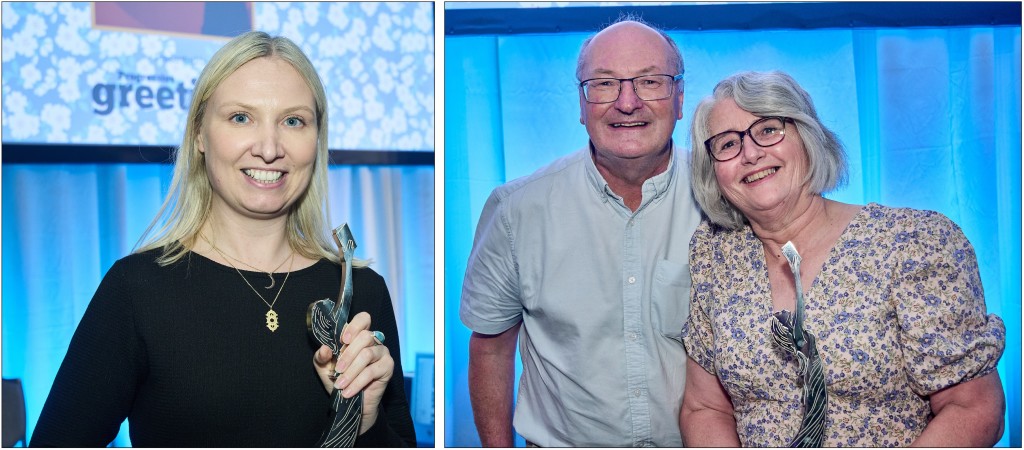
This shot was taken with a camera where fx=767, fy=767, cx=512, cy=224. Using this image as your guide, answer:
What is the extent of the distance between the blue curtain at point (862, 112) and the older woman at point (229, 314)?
100cm

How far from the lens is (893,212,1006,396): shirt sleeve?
1.57 metres

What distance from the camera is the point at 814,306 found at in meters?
1.66

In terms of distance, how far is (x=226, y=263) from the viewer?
1671 millimetres

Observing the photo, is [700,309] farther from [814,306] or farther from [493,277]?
[493,277]

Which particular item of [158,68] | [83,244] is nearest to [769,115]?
[158,68]

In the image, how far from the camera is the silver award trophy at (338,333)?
1.49m

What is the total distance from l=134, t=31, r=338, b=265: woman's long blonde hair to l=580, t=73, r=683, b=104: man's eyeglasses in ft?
2.35

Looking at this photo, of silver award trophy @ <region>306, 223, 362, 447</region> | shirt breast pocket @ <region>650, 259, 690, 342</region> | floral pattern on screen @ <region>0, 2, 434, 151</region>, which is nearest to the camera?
silver award trophy @ <region>306, 223, 362, 447</region>

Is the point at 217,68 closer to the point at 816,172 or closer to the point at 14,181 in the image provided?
the point at 816,172

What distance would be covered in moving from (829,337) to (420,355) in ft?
6.08

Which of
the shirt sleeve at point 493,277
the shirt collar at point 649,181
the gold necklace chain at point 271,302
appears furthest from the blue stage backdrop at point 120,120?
the gold necklace chain at point 271,302

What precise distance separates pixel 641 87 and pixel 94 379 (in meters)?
1.41

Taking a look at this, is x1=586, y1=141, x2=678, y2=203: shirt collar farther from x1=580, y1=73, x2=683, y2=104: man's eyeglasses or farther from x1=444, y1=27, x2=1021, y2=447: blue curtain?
x1=444, y1=27, x2=1021, y2=447: blue curtain

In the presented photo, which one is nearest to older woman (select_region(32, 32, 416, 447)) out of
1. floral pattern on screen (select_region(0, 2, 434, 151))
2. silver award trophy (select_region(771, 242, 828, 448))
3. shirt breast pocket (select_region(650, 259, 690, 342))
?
shirt breast pocket (select_region(650, 259, 690, 342))
